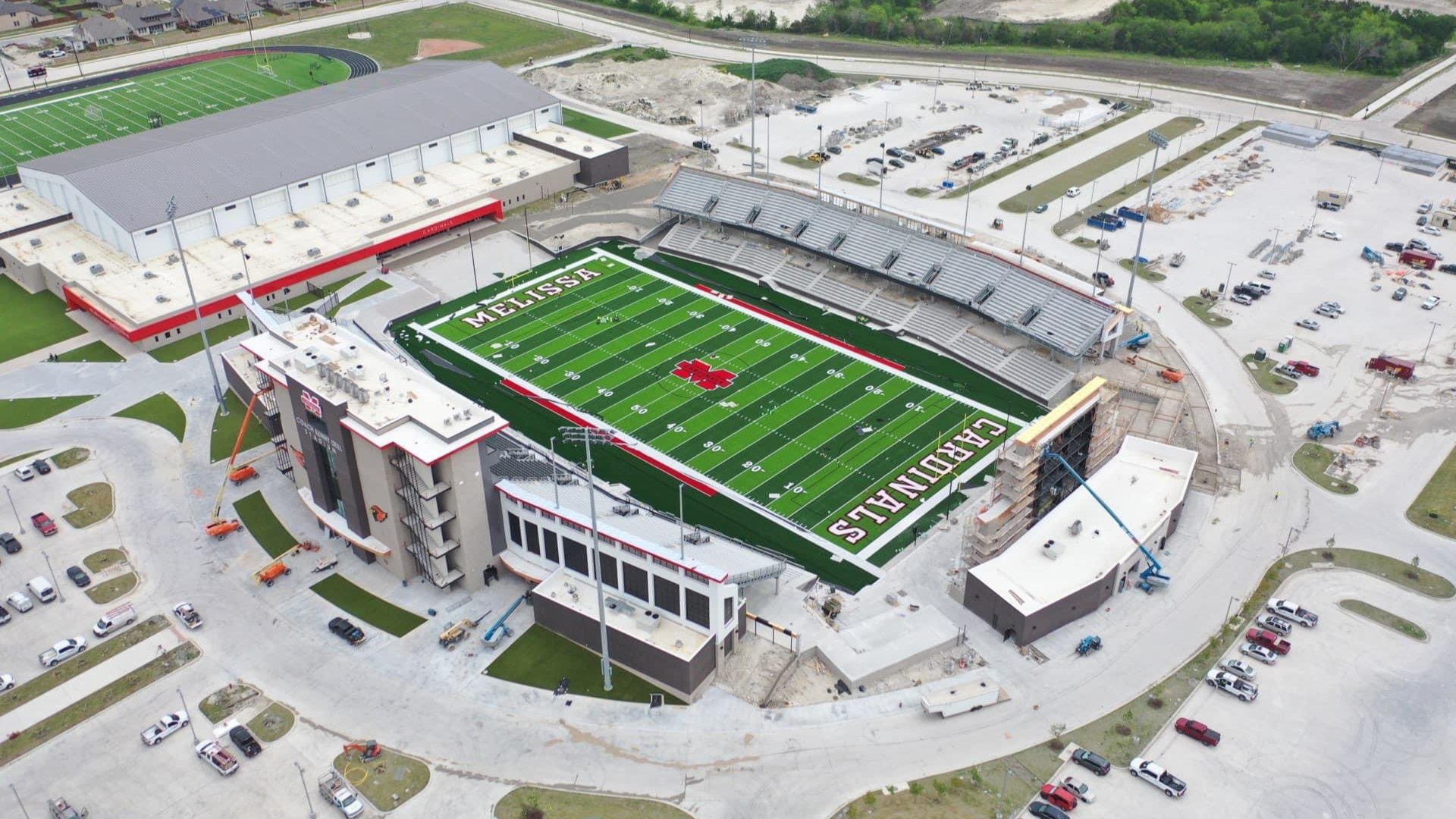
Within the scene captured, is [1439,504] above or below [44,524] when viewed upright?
below

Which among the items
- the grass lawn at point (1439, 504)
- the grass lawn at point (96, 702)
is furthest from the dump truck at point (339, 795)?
the grass lawn at point (1439, 504)

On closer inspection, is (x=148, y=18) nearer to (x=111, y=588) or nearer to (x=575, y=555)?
(x=111, y=588)

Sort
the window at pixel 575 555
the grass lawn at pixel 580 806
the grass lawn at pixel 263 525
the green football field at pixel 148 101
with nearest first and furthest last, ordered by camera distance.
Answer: the grass lawn at pixel 580 806 < the window at pixel 575 555 < the grass lawn at pixel 263 525 < the green football field at pixel 148 101

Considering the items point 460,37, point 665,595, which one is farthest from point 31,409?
point 460,37

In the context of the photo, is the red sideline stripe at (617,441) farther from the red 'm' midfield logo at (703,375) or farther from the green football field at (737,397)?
the red 'm' midfield logo at (703,375)

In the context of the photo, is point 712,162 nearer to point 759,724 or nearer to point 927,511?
point 927,511

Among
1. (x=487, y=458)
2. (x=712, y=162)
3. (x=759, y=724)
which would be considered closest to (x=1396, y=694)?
(x=759, y=724)

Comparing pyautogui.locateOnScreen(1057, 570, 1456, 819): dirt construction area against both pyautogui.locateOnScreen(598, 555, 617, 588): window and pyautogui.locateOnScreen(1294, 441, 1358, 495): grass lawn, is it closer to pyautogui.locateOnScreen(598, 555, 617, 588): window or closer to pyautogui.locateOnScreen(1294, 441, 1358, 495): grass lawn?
pyautogui.locateOnScreen(1294, 441, 1358, 495): grass lawn
